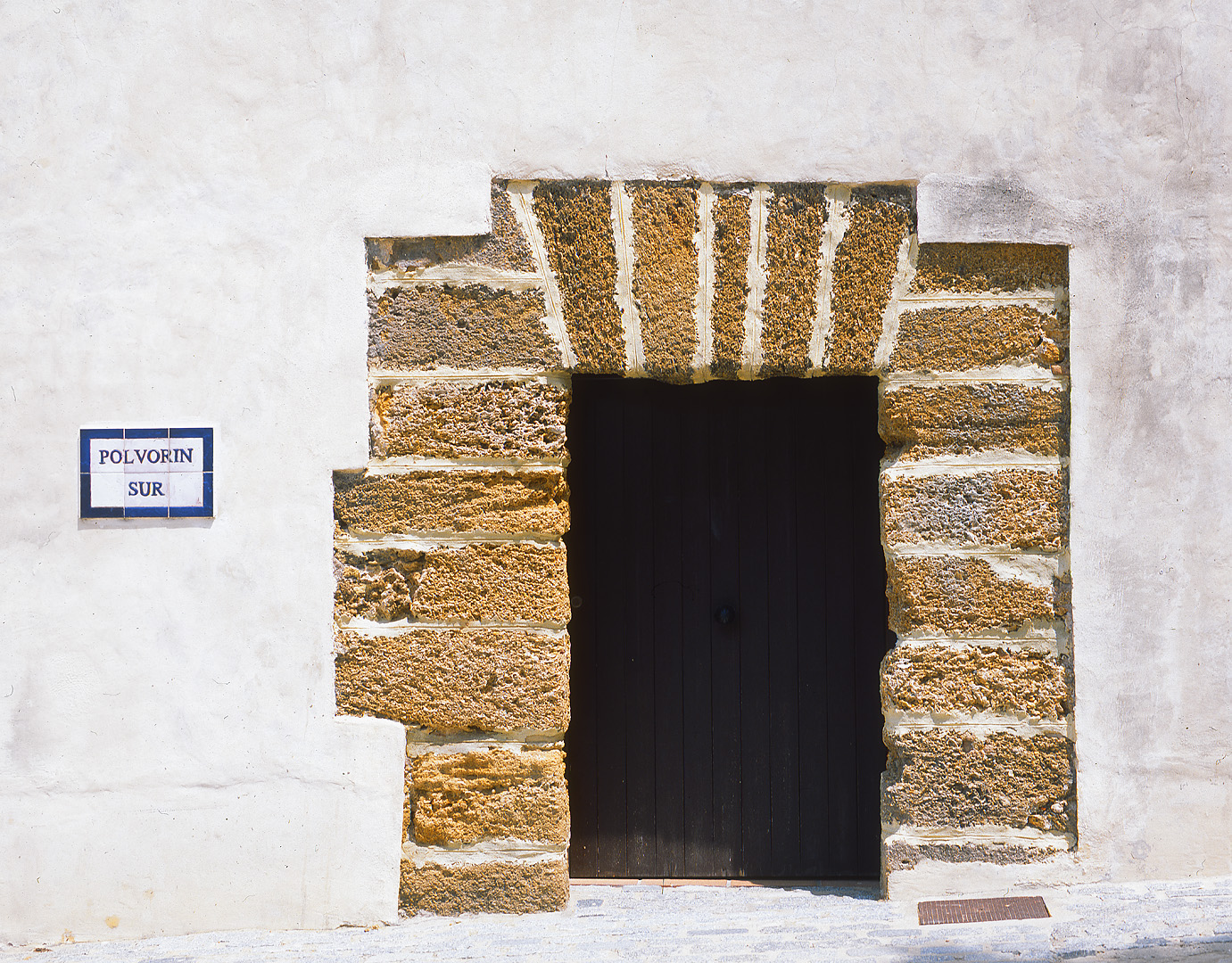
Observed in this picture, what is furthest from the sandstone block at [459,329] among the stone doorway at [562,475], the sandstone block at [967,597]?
the sandstone block at [967,597]

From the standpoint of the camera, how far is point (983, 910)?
108 inches

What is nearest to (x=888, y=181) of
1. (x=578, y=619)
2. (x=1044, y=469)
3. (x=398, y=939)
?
(x=1044, y=469)

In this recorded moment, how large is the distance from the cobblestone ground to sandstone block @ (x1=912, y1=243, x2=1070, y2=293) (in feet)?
5.58

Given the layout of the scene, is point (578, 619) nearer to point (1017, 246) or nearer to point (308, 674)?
point (308, 674)

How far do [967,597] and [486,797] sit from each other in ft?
4.84

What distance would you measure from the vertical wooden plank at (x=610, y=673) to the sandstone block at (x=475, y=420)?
43cm

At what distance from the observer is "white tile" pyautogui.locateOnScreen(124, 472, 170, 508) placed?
2910 millimetres

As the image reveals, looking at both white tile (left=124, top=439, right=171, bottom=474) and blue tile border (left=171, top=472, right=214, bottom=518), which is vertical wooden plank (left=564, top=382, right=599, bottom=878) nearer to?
blue tile border (left=171, top=472, right=214, bottom=518)

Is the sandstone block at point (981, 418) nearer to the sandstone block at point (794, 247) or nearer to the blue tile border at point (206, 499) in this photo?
the sandstone block at point (794, 247)

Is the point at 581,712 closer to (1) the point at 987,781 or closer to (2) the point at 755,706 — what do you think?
(2) the point at 755,706

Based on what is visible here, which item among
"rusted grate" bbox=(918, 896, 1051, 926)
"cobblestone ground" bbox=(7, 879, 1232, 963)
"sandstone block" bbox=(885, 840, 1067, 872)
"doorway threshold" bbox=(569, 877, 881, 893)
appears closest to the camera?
"cobblestone ground" bbox=(7, 879, 1232, 963)

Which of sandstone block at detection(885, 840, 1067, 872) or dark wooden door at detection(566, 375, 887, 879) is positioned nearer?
sandstone block at detection(885, 840, 1067, 872)

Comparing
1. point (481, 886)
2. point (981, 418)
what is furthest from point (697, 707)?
point (981, 418)

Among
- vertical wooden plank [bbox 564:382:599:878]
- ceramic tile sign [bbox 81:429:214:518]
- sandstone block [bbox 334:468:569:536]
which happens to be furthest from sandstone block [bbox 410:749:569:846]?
ceramic tile sign [bbox 81:429:214:518]
